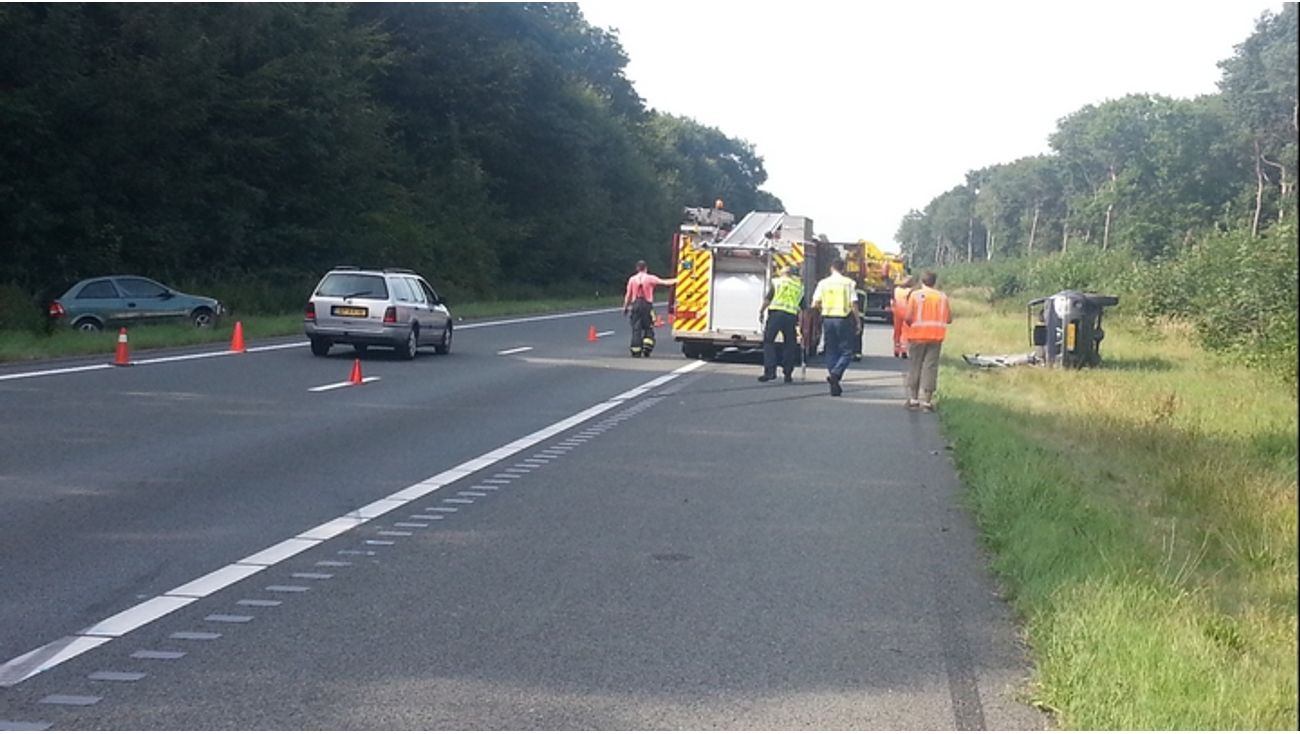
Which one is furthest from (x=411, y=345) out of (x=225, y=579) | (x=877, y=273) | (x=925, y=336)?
Result: (x=877, y=273)

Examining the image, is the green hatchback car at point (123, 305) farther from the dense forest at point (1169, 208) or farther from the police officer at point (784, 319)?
the dense forest at point (1169, 208)

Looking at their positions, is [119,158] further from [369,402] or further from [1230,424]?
[1230,424]

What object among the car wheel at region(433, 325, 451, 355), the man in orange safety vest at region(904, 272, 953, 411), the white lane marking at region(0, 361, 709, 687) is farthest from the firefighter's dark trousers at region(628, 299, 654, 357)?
the white lane marking at region(0, 361, 709, 687)

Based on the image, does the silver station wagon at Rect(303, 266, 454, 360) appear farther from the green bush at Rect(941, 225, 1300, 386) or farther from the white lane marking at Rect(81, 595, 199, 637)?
the white lane marking at Rect(81, 595, 199, 637)

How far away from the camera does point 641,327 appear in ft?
95.2

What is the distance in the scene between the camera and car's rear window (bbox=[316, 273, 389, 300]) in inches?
1038

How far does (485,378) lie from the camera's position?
2342 centimetres

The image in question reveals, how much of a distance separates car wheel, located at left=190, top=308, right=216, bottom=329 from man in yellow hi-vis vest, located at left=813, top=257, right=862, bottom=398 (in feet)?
54.7

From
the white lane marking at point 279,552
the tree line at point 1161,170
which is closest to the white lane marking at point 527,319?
the tree line at point 1161,170

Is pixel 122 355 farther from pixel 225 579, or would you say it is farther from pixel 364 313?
pixel 225 579

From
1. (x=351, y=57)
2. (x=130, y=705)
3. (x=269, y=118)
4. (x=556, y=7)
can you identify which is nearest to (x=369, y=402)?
(x=130, y=705)

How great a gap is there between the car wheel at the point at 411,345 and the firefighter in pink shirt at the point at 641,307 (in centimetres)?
374

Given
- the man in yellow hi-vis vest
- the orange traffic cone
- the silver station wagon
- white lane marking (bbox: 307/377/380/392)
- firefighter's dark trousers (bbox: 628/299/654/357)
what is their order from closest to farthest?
white lane marking (bbox: 307/377/380/392), the man in yellow hi-vis vest, the orange traffic cone, the silver station wagon, firefighter's dark trousers (bbox: 628/299/654/357)

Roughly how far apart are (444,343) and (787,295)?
8033 mm
